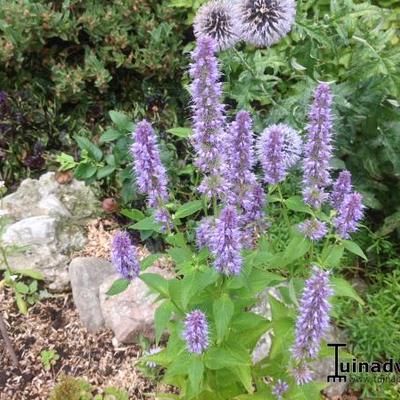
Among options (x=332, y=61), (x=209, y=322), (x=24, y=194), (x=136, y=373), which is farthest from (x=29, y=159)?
(x=209, y=322)

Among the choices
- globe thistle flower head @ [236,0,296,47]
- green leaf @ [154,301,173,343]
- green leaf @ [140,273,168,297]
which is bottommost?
green leaf @ [154,301,173,343]

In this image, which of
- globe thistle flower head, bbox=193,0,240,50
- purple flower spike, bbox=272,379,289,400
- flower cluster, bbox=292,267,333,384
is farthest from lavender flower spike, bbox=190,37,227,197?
globe thistle flower head, bbox=193,0,240,50

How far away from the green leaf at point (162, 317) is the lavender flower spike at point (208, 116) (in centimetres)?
51

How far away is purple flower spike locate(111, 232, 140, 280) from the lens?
2379 millimetres

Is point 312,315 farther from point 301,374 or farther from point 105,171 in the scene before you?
point 105,171

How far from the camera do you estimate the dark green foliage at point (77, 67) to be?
4621 millimetres

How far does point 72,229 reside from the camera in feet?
14.1

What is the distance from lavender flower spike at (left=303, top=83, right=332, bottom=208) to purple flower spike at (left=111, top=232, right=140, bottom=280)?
28.5 inches

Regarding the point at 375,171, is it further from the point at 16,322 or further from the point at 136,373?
the point at 16,322

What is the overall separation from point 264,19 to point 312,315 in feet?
5.83

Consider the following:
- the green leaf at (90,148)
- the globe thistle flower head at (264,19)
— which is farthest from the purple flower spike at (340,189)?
the green leaf at (90,148)

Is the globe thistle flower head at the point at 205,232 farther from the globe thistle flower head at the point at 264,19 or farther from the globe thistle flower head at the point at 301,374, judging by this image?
the globe thistle flower head at the point at 264,19

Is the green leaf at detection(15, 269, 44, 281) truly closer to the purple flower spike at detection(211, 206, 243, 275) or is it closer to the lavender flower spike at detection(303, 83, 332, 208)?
the purple flower spike at detection(211, 206, 243, 275)

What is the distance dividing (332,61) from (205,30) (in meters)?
1.41
